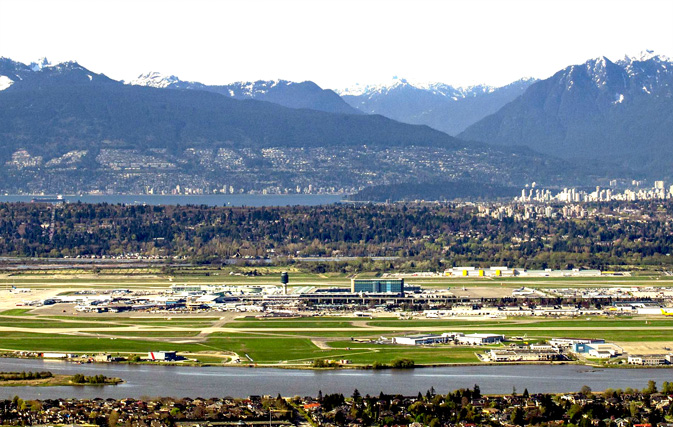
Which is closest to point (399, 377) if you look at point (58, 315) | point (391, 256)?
point (58, 315)

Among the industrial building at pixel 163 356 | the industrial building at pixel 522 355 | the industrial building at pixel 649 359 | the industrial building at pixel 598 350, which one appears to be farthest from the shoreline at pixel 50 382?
the industrial building at pixel 649 359

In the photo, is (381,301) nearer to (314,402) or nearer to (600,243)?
(314,402)

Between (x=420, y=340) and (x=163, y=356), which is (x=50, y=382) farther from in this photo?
(x=420, y=340)

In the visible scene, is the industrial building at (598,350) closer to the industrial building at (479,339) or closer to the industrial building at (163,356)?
the industrial building at (479,339)

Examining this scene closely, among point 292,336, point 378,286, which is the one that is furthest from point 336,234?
point 292,336

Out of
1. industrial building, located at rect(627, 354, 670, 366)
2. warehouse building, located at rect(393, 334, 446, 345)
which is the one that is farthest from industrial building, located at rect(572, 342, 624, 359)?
warehouse building, located at rect(393, 334, 446, 345)

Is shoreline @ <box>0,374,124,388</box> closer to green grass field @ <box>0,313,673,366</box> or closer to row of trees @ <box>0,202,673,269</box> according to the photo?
green grass field @ <box>0,313,673,366</box>

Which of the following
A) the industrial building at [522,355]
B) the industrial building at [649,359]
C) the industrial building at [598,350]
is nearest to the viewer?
the industrial building at [649,359]
